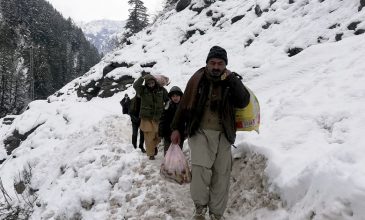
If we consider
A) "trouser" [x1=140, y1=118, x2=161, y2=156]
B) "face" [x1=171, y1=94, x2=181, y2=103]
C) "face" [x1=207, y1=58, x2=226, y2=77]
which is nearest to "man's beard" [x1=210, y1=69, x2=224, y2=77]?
"face" [x1=207, y1=58, x2=226, y2=77]

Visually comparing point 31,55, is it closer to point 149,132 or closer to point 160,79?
point 149,132

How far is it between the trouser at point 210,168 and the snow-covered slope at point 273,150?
583mm

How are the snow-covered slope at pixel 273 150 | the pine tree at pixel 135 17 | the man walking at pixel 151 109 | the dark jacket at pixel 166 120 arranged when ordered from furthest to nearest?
the pine tree at pixel 135 17
the man walking at pixel 151 109
the dark jacket at pixel 166 120
the snow-covered slope at pixel 273 150

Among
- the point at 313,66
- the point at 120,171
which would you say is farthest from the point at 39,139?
the point at 313,66

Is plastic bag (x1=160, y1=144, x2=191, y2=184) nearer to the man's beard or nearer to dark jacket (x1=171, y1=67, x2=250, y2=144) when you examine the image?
dark jacket (x1=171, y1=67, x2=250, y2=144)

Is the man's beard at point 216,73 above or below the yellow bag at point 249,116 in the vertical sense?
above

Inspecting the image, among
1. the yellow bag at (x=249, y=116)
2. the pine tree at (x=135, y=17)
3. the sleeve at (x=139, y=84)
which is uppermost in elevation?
the pine tree at (x=135, y=17)

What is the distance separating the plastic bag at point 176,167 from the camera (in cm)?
480

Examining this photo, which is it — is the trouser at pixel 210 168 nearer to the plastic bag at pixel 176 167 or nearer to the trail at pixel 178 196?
the plastic bag at pixel 176 167

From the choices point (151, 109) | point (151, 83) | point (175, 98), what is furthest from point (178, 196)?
point (151, 83)

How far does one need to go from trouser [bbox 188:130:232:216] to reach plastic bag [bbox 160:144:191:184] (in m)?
0.15

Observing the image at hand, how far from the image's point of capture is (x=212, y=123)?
466 centimetres

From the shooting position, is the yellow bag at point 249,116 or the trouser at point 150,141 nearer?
the yellow bag at point 249,116

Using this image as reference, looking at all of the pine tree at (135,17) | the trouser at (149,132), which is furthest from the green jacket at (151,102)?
the pine tree at (135,17)
